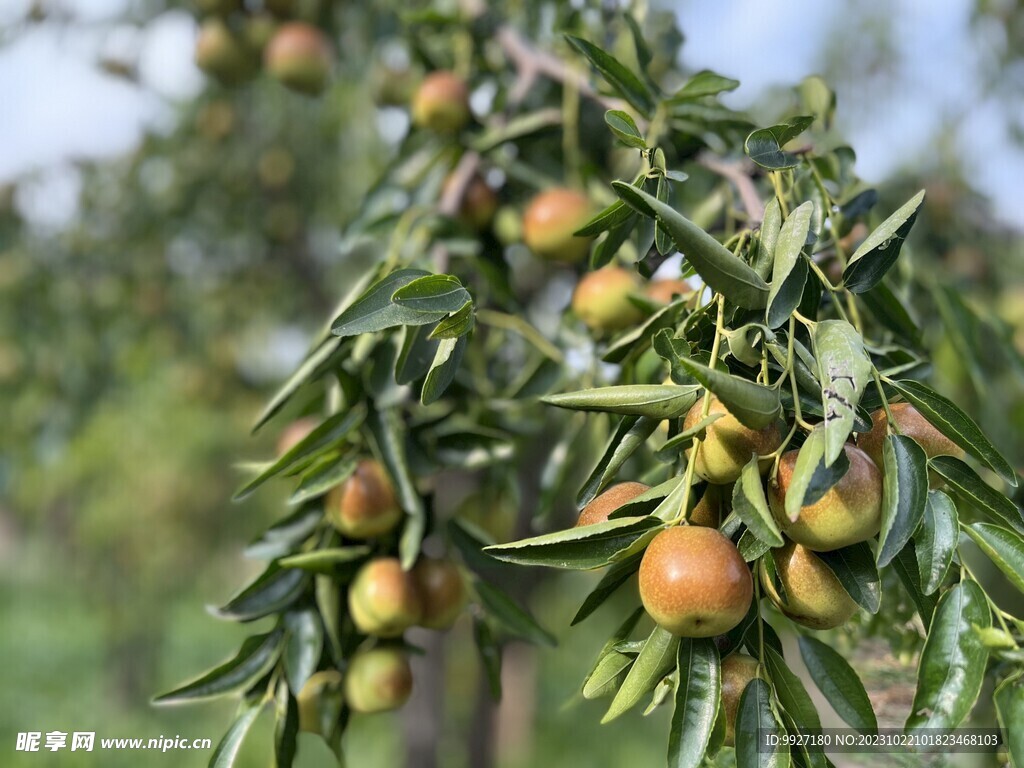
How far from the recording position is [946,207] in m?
2.04

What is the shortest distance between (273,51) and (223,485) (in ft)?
8.41

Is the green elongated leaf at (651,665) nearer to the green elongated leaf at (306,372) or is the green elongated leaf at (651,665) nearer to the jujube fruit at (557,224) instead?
the green elongated leaf at (306,372)

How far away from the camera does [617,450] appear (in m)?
0.63

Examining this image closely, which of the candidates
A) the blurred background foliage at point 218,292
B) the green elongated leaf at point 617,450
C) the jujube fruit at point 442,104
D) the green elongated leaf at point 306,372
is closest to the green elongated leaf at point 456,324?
the green elongated leaf at point 617,450

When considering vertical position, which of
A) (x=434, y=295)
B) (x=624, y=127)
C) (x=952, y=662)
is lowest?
(x=952, y=662)

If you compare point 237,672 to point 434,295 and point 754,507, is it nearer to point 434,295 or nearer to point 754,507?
point 434,295

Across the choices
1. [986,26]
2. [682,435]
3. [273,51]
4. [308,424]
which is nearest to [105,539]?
[273,51]

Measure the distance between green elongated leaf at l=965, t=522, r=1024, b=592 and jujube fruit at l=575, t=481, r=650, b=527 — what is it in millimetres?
221

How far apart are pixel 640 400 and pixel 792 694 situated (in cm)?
23

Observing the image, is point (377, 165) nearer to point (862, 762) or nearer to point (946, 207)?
point (946, 207)

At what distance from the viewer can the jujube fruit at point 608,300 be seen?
3.26ft

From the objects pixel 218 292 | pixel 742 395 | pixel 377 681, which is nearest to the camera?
pixel 742 395

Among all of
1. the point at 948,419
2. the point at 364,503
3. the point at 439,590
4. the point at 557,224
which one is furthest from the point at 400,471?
the point at 948,419

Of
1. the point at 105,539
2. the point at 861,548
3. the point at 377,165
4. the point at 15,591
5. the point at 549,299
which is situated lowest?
the point at 15,591
